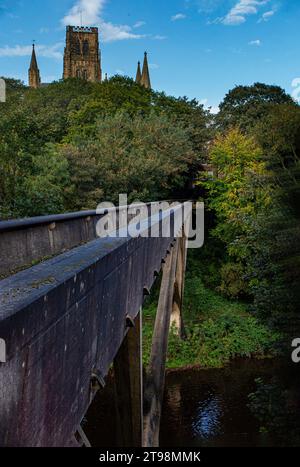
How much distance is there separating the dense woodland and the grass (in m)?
0.10

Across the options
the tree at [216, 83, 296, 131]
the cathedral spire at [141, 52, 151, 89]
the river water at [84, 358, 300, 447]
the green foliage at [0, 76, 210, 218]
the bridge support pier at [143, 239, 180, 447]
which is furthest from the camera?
the cathedral spire at [141, 52, 151, 89]

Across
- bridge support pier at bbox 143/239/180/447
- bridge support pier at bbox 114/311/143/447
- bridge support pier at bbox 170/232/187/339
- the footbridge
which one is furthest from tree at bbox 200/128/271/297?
the footbridge

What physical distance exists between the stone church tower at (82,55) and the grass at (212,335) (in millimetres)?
76892

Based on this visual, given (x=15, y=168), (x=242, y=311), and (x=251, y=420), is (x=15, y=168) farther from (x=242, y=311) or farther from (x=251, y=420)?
(x=242, y=311)

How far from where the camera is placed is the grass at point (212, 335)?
56.4 feet

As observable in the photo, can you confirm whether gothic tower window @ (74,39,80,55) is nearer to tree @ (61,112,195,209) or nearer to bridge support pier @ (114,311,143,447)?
tree @ (61,112,195,209)

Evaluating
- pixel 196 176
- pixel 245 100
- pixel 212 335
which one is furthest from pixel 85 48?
pixel 212 335

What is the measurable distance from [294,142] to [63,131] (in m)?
19.5

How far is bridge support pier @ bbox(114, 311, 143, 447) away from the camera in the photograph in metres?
3.98

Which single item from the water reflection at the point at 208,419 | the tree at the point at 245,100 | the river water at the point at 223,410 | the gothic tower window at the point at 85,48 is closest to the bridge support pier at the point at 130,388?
the river water at the point at 223,410

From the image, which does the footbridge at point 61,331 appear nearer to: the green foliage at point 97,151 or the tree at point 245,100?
the green foliage at point 97,151

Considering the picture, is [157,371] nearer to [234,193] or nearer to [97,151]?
[97,151]

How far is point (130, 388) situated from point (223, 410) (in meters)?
9.88

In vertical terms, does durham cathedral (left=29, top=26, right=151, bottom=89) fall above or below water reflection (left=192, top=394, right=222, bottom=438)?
above
